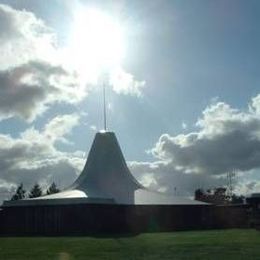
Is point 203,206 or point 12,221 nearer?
point 12,221

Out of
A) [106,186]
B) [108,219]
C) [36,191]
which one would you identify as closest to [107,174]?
[106,186]

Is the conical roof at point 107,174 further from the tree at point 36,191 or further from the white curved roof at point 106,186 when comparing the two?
the tree at point 36,191

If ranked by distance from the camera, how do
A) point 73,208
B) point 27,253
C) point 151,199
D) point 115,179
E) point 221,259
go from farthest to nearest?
point 115,179 → point 151,199 → point 73,208 → point 27,253 → point 221,259

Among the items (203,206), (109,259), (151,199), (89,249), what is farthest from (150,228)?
(109,259)

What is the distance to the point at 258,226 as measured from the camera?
40969 mm

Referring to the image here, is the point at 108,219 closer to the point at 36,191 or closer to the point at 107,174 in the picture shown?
the point at 107,174

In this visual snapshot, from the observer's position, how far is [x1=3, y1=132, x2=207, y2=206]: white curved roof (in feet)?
135

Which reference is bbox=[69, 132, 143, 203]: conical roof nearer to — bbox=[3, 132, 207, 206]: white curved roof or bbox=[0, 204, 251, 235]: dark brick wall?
bbox=[3, 132, 207, 206]: white curved roof

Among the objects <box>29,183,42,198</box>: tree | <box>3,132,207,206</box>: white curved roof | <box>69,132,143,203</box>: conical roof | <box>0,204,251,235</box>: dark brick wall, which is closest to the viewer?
<box>0,204,251,235</box>: dark brick wall

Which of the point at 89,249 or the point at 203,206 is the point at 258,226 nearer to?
the point at 203,206

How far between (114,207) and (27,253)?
2329 centimetres

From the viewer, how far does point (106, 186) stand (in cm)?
4653

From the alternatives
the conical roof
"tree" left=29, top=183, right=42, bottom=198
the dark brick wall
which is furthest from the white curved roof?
"tree" left=29, top=183, right=42, bottom=198

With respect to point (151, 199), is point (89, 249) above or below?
below
